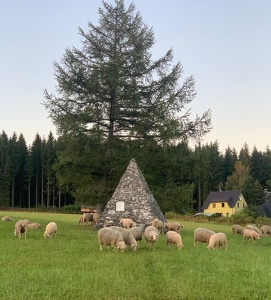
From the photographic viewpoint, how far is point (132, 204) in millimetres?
24516

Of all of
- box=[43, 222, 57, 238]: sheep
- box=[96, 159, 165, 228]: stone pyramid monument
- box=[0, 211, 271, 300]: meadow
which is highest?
box=[96, 159, 165, 228]: stone pyramid monument

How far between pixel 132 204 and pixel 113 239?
32.6ft

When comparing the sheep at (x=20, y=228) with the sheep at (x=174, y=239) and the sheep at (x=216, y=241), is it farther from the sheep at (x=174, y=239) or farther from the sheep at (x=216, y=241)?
the sheep at (x=216, y=241)

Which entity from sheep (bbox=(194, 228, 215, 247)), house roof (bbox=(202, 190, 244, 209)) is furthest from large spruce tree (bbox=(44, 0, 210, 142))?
house roof (bbox=(202, 190, 244, 209))

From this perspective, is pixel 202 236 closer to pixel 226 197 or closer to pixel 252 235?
pixel 252 235

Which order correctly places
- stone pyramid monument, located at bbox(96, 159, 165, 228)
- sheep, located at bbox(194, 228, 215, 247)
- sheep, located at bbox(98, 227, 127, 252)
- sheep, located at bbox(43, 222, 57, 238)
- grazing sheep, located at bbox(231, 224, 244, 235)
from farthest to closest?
grazing sheep, located at bbox(231, 224, 244, 235) → stone pyramid monument, located at bbox(96, 159, 165, 228) → sheep, located at bbox(43, 222, 57, 238) → sheep, located at bbox(194, 228, 215, 247) → sheep, located at bbox(98, 227, 127, 252)

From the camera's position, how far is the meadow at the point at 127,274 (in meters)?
8.57

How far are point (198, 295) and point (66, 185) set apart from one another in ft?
73.0

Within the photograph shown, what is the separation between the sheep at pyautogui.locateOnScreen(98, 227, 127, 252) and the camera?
14309 millimetres

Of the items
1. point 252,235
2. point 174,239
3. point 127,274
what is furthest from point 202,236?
point 127,274

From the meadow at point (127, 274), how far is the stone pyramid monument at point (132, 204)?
8673 millimetres

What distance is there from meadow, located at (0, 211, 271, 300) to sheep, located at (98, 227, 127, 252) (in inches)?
10.5

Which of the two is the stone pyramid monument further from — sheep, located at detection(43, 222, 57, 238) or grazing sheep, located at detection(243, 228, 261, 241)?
sheep, located at detection(43, 222, 57, 238)

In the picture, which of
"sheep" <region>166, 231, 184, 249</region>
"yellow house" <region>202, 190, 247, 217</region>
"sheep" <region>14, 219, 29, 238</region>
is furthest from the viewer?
"yellow house" <region>202, 190, 247, 217</region>
